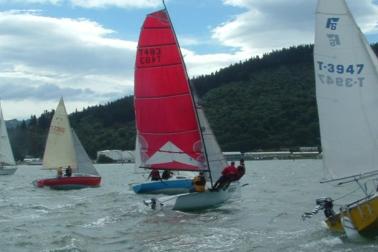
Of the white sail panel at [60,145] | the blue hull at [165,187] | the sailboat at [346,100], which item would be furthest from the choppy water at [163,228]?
the white sail panel at [60,145]

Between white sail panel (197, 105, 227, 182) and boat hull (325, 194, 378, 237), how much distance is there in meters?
9.35

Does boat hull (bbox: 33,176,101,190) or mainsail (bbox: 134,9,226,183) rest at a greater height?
mainsail (bbox: 134,9,226,183)

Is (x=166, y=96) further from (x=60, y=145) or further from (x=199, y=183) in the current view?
(x=60, y=145)

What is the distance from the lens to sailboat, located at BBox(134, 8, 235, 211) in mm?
24250

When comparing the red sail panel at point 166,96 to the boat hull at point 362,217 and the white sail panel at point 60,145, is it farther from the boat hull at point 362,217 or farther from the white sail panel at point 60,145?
the white sail panel at point 60,145

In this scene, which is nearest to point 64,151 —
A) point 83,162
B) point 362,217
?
point 83,162

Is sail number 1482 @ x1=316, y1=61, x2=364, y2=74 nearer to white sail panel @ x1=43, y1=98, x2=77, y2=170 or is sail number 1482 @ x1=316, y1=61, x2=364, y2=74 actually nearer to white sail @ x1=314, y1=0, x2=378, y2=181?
white sail @ x1=314, y1=0, x2=378, y2=181

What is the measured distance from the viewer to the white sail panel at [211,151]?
2439cm

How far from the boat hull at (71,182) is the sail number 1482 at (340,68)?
25286mm

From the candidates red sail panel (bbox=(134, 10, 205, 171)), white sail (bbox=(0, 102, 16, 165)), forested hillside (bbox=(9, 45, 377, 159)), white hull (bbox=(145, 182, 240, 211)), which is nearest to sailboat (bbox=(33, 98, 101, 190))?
red sail panel (bbox=(134, 10, 205, 171))

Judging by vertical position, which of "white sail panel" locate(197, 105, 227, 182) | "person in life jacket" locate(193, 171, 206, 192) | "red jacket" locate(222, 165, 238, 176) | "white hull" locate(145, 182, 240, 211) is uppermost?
"white sail panel" locate(197, 105, 227, 182)

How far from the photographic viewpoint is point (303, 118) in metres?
138

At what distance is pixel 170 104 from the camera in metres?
24.3

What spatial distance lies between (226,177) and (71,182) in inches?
694
